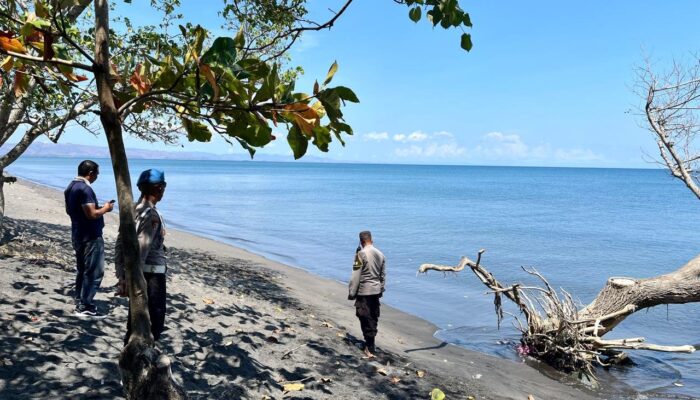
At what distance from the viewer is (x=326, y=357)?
7.18 metres

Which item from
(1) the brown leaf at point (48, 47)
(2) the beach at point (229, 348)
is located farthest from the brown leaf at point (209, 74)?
(2) the beach at point (229, 348)

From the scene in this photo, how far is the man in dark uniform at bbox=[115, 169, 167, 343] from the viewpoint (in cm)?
472

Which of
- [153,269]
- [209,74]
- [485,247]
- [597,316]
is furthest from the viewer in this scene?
[485,247]

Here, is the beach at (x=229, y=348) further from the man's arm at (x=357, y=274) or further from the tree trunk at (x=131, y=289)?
the tree trunk at (x=131, y=289)

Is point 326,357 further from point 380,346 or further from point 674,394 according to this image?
point 674,394

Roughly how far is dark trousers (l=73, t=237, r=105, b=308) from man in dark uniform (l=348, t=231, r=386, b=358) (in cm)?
346

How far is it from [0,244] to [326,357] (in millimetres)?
6761

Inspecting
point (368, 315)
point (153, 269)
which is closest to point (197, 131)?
point (153, 269)

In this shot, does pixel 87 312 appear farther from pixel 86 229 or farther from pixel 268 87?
pixel 268 87

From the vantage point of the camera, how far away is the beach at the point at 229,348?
5.13 meters

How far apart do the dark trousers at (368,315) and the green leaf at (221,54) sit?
20.1ft

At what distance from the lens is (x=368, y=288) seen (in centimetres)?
803

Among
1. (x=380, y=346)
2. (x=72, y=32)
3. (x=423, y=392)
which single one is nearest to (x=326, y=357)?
(x=423, y=392)

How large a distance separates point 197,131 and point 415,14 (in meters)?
1.95
